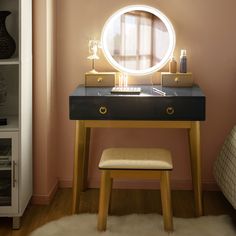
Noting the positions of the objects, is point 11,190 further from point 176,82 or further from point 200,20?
point 200,20

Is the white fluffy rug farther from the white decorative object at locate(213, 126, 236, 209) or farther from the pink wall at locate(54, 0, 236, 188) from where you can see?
the pink wall at locate(54, 0, 236, 188)

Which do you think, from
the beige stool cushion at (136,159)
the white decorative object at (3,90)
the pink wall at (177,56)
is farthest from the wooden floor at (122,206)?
the white decorative object at (3,90)

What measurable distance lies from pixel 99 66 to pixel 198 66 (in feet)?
2.23

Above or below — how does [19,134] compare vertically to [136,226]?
above

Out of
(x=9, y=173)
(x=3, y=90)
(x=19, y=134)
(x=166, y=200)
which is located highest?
(x=3, y=90)

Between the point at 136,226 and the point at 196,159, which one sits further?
the point at 196,159

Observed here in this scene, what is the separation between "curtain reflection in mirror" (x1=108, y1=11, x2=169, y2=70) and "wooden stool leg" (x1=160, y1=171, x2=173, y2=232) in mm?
995

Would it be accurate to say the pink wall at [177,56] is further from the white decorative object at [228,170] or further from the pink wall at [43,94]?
the white decorative object at [228,170]

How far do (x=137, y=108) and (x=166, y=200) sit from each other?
1.83 feet

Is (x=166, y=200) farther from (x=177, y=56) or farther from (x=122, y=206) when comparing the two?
(x=177, y=56)

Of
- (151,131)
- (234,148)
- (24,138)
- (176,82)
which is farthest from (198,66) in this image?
(24,138)

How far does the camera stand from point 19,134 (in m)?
3.05

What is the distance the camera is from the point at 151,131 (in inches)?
148

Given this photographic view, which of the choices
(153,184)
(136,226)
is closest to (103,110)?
(136,226)
